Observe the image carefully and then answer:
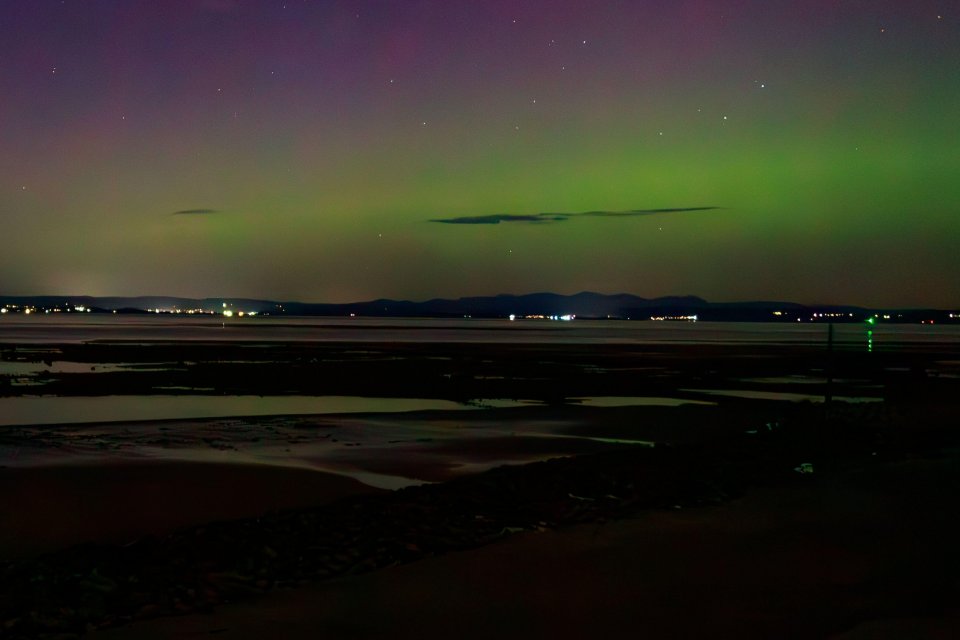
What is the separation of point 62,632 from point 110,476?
29.0 feet

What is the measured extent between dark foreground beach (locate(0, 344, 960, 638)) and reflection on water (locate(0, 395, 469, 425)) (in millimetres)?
2030

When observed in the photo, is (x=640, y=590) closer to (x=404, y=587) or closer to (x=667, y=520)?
(x=404, y=587)

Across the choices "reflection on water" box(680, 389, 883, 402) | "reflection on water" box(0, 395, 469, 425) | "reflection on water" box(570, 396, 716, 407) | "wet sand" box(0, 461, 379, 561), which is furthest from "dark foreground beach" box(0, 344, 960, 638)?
"reflection on water" box(680, 389, 883, 402)

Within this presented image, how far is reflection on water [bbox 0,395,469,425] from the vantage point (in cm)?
2772

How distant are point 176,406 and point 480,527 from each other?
19.4m

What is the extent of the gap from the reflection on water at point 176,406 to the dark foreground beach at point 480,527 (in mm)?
2030

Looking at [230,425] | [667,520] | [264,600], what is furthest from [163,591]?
[230,425]

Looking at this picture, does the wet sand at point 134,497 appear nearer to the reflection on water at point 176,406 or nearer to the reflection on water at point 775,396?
the reflection on water at point 176,406

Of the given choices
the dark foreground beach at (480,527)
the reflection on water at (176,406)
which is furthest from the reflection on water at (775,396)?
the reflection on water at (176,406)

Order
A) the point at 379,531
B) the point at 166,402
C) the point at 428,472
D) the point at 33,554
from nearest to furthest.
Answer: the point at 33,554, the point at 379,531, the point at 428,472, the point at 166,402

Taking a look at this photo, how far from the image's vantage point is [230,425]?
84.4 ft

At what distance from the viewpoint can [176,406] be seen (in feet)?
101

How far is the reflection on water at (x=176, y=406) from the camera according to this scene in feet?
90.9

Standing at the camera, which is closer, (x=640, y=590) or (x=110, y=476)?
(x=640, y=590)
